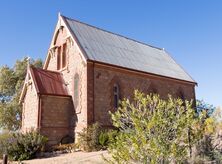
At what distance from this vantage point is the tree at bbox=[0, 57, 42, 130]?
119 ft

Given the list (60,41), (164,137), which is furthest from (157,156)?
(60,41)

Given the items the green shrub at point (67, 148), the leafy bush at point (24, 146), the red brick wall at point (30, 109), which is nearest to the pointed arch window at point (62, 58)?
the red brick wall at point (30, 109)

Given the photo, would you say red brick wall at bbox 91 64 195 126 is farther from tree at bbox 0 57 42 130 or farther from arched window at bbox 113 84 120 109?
tree at bbox 0 57 42 130

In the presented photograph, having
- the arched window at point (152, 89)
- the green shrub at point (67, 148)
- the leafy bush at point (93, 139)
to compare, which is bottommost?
the green shrub at point (67, 148)

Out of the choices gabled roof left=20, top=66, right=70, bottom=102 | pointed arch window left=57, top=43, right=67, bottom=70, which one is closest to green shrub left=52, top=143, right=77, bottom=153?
gabled roof left=20, top=66, right=70, bottom=102

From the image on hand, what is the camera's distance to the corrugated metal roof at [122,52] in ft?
73.6

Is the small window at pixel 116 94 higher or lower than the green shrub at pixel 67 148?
higher

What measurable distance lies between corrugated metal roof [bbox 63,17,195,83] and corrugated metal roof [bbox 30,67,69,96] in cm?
392

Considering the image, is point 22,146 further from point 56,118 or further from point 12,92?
point 12,92

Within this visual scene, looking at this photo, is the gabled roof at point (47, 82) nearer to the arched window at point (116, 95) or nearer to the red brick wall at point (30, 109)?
the red brick wall at point (30, 109)

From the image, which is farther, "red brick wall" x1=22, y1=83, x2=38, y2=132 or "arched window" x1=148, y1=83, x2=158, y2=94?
"arched window" x1=148, y1=83, x2=158, y2=94

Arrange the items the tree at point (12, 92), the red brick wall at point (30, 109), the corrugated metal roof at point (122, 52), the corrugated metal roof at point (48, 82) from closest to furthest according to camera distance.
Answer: the red brick wall at point (30, 109) → the corrugated metal roof at point (48, 82) → the corrugated metal roof at point (122, 52) → the tree at point (12, 92)

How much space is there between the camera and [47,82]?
70.4 ft

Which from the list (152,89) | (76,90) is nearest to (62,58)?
(76,90)
